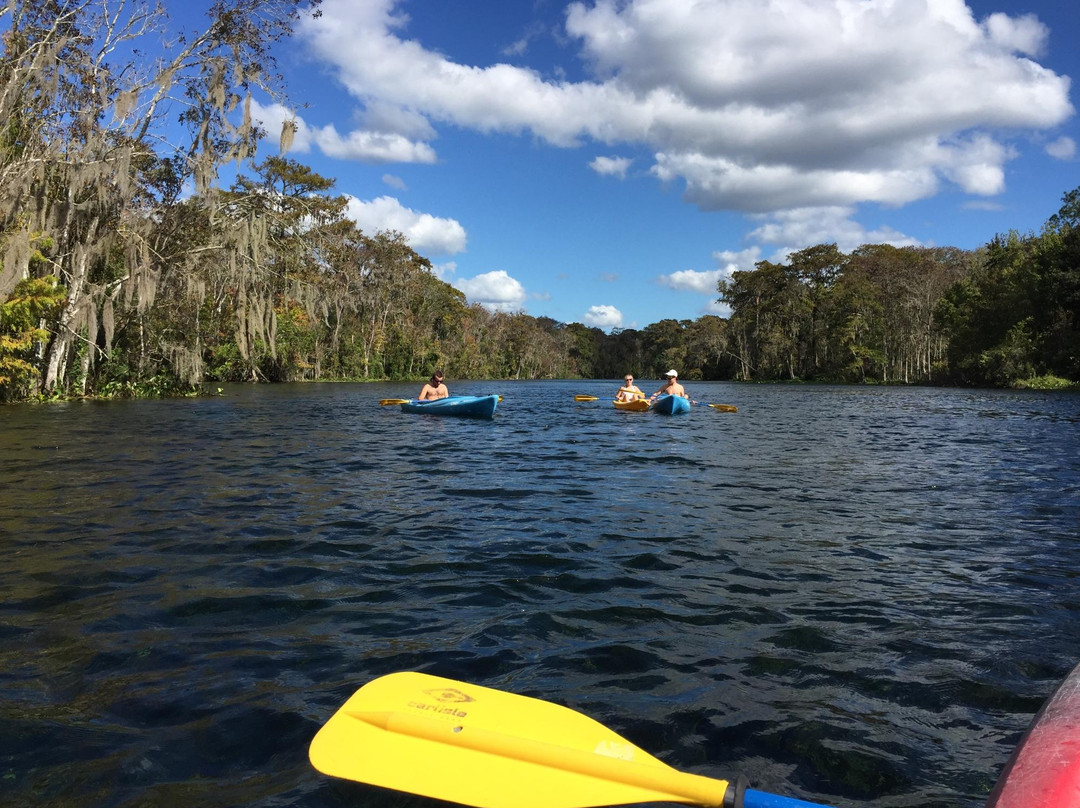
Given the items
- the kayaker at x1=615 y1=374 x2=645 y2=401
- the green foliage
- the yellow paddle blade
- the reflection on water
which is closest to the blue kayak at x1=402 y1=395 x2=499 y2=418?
the kayaker at x1=615 y1=374 x2=645 y2=401

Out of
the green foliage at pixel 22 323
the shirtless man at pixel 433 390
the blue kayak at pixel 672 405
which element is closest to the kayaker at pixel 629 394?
the blue kayak at pixel 672 405

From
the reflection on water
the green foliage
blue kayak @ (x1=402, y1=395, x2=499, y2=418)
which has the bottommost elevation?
the reflection on water

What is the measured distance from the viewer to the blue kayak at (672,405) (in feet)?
61.3

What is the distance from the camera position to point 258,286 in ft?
70.2

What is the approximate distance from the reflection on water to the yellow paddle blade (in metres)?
0.15

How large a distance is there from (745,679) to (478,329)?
75.2m

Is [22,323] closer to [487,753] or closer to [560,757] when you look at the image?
[487,753]

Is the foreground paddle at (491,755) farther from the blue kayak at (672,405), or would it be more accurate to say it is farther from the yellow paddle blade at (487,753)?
the blue kayak at (672,405)

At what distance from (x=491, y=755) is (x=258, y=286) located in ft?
70.0

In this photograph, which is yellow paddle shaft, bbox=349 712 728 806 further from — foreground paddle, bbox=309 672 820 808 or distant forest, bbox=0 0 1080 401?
distant forest, bbox=0 0 1080 401

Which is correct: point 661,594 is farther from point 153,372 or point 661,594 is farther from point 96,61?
point 153,372

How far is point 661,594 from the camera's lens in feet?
14.7

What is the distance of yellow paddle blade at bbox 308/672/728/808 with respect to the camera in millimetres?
2260

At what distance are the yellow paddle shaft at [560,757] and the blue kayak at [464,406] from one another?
14.0 meters
